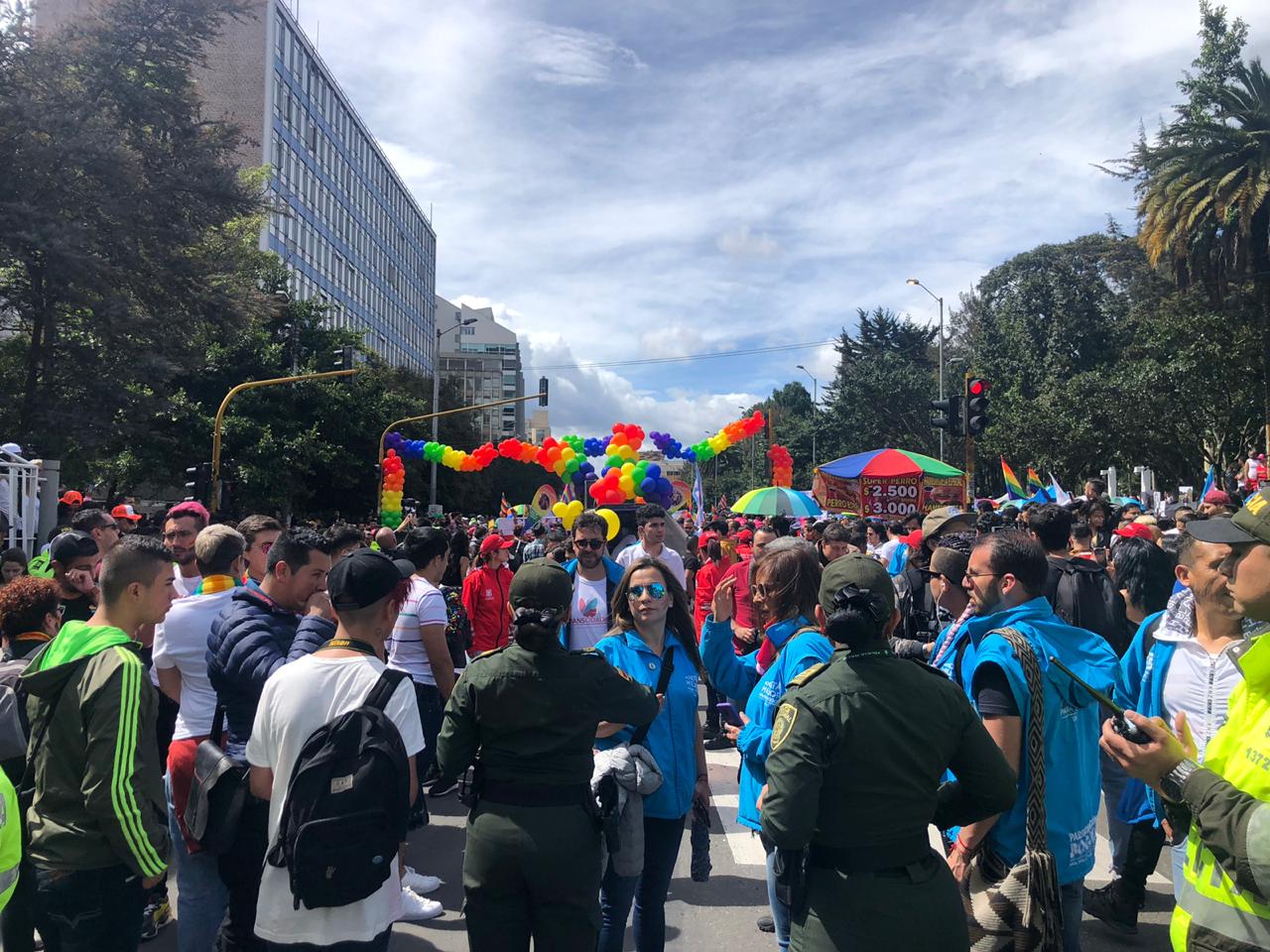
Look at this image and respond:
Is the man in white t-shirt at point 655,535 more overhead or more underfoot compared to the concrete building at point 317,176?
more underfoot

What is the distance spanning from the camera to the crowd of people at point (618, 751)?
240cm

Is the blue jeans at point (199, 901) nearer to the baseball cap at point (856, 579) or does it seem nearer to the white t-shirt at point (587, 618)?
the baseball cap at point (856, 579)

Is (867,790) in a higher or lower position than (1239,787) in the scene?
lower

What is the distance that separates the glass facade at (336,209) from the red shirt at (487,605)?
30.2 meters

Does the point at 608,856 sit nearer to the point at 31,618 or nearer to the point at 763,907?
the point at 763,907

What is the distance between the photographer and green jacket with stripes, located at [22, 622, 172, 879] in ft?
9.66

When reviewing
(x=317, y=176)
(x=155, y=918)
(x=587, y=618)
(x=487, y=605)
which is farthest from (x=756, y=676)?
(x=317, y=176)

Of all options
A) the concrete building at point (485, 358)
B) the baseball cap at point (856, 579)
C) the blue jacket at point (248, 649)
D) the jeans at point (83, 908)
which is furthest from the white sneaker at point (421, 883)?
the concrete building at point (485, 358)

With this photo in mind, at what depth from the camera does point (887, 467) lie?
16.2m

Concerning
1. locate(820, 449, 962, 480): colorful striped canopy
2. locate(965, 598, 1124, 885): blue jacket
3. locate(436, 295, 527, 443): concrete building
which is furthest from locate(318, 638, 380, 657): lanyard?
locate(436, 295, 527, 443): concrete building

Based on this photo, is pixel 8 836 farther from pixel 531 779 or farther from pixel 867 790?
pixel 867 790

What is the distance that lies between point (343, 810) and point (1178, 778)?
84.9 inches

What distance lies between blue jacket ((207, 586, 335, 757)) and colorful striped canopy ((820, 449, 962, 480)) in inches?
541

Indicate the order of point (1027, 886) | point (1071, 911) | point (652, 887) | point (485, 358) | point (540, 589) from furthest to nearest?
point (485, 358) < point (652, 887) < point (1071, 911) < point (540, 589) < point (1027, 886)
